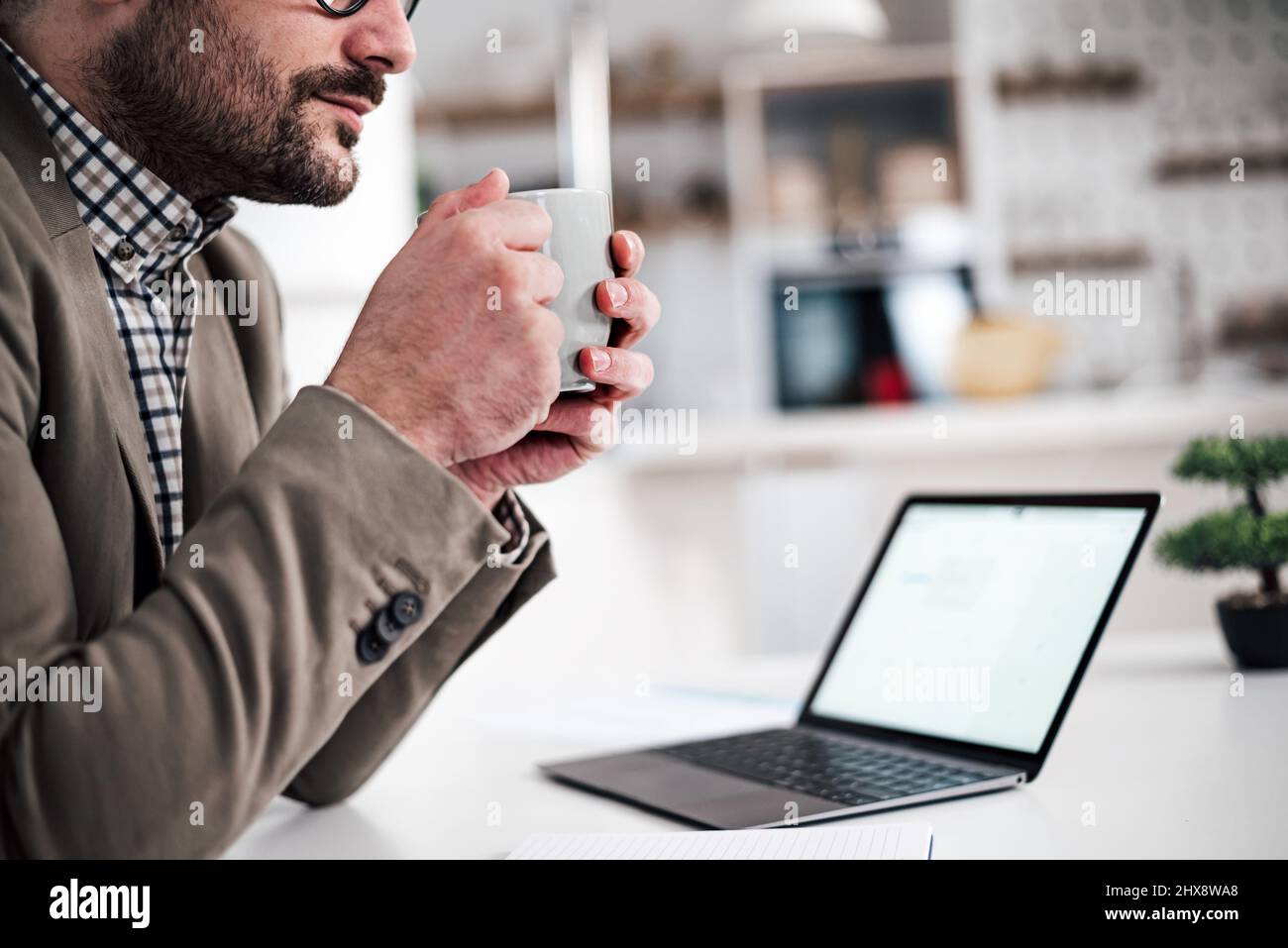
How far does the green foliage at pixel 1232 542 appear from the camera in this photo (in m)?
1.02

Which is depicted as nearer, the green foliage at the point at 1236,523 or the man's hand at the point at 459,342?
the man's hand at the point at 459,342

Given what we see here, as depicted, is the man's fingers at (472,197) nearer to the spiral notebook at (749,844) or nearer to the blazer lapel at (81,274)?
the blazer lapel at (81,274)

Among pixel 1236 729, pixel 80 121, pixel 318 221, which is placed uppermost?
pixel 318 221

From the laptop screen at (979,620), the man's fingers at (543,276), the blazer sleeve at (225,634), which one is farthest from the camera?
the laptop screen at (979,620)

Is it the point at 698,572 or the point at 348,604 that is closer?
the point at 348,604

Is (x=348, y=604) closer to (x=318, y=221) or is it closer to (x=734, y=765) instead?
(x=734, y=765)

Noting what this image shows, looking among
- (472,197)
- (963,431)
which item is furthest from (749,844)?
(963,431)

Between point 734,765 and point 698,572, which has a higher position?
point 734,765

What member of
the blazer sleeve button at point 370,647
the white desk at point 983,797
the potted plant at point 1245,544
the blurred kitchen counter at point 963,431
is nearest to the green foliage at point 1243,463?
the potted plant at point 1245,544

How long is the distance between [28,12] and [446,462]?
469 mm

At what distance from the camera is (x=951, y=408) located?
3.39m

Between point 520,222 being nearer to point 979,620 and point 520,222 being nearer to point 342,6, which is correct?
point 342,6
